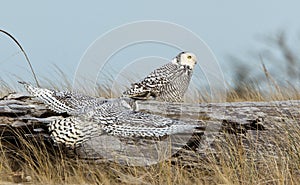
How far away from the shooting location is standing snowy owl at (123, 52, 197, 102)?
3146mm

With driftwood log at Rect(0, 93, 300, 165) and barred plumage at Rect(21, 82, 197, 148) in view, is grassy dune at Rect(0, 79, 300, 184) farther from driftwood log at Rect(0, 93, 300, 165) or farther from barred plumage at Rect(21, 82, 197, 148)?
barred plumage at Rect(21, 82, 197, 148)

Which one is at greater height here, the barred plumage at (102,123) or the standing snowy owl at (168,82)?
the standing snowy owl at (168,82)

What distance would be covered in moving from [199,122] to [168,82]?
35 cm

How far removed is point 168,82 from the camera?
10.3 ft

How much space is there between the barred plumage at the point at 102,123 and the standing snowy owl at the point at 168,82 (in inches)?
7.3

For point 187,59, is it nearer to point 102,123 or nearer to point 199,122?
point 199,122

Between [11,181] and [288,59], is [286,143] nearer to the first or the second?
[11,181]

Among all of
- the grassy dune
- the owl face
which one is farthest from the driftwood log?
the owl face

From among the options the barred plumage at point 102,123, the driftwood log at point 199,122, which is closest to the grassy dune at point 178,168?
the driftwood log at point 199,122

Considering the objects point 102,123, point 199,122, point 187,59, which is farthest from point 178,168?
point 187,59

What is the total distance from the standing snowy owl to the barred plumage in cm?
19

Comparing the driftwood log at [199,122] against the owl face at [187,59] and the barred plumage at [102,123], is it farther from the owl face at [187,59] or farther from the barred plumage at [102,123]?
the owl face at [187,59]

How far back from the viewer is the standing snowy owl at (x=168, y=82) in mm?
3146

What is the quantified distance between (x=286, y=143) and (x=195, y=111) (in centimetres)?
63
